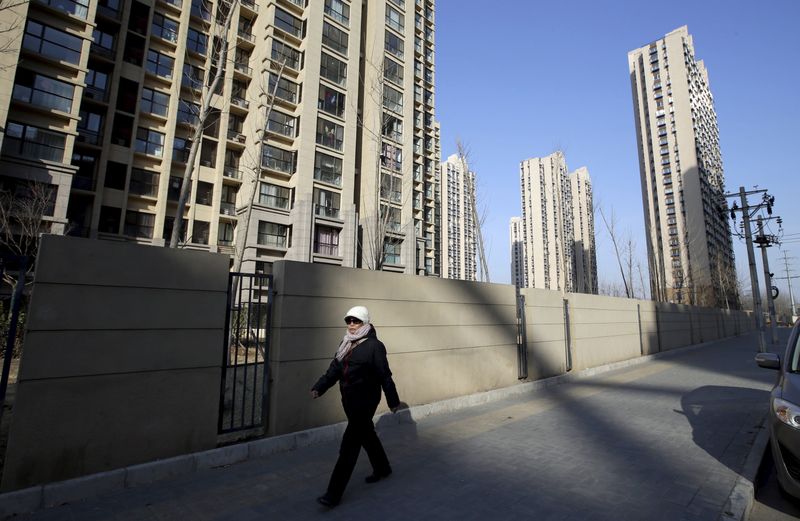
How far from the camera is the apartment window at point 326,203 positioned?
105 feet

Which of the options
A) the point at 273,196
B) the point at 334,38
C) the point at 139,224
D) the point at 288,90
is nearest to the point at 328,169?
the point at 273,196

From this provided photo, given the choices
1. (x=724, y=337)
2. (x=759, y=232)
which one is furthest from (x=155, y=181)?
(x=724, y=337)

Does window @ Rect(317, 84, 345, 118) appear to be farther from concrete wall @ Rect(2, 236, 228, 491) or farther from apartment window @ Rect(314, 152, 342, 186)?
concrete wall @ Rect(2, 236, 228, 491)

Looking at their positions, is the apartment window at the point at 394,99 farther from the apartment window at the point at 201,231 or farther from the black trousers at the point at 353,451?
the black trousers at the point at 353,451

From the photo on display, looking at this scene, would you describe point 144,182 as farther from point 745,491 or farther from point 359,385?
point 745,491

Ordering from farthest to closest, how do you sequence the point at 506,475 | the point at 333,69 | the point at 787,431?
the point at 333,69 < the point at 506,475 < the point at 787,431

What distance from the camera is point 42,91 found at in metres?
22.1

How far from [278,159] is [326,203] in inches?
205

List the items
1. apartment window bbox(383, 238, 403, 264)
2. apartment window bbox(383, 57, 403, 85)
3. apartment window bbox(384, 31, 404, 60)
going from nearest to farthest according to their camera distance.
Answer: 1. apartment window bbox(383, 238, 403, 264)
2. apartment window bbox(383, 57, 403, 85)
3. apartment window bbox(384, 31, 404, 60)

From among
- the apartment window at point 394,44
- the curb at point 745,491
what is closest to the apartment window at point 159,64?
the apartment window at point 394,44

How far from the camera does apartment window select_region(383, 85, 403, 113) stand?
36328mm

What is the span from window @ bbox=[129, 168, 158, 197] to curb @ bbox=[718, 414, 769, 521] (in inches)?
1295

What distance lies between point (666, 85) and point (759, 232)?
8388 centimetres

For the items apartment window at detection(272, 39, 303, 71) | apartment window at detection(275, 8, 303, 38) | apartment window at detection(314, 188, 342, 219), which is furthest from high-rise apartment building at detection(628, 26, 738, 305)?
apartment window at detection(275, 8, 303, 38)
